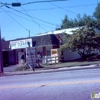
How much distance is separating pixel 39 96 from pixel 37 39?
29.7m

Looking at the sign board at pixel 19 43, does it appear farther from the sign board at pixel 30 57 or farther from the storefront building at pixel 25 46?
the sign board at pixel 30 57

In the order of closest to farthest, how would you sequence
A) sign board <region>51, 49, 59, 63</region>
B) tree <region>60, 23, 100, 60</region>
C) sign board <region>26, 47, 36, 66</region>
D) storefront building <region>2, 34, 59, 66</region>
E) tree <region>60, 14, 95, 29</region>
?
sign board <region>26, 47, 36, 66</region> < tree <region>60, 23, 100, 60</region> < sign board <region>51, 49, 59, 63</region> < storefront building <region>2, 34, 59, 66</region> < tree <region>60, 14, 95, 29</region>

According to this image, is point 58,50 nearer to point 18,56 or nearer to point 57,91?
point 18,56

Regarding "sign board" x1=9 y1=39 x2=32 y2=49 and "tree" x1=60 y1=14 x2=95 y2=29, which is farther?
"tree" x1=60 y1=14 x2=95 y2=29

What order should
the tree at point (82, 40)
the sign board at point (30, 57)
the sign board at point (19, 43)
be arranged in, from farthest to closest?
1. the sign board at point (19, 43)
2. the tree at point (82, 40)
3. the sign board at point (30, 57)

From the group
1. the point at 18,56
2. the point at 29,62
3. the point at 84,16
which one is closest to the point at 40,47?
the point at 18,56

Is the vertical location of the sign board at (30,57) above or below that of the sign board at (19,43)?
below

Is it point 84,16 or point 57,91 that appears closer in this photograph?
point 57,91

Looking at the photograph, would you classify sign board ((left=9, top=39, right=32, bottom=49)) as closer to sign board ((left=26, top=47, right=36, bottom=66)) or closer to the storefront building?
the storefront building

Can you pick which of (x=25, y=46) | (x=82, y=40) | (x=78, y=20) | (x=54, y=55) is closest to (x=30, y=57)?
(x=54, y=55)

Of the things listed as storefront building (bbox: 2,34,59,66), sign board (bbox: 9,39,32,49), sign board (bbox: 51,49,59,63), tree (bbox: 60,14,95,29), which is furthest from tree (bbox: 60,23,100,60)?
tree (bbox: 60,14,95,29)

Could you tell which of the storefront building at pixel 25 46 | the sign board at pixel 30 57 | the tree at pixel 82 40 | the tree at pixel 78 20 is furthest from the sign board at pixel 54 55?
the tree at pixel 78 20

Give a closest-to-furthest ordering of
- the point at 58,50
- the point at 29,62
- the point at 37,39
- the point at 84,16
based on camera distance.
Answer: the point at 29,62 < the point at 58,50 < the point at 37,39 < the point at 84,16

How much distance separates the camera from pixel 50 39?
3688cm
